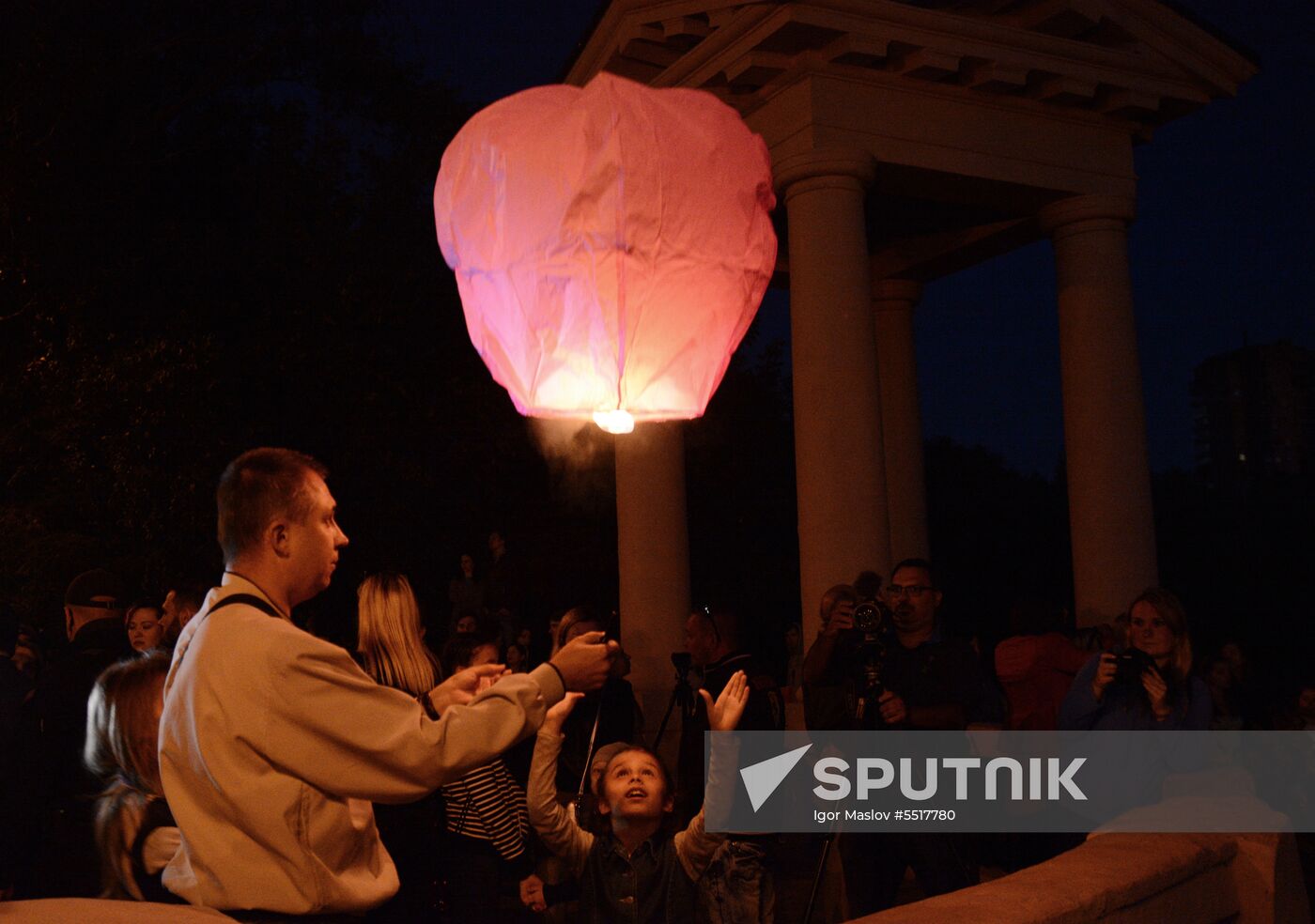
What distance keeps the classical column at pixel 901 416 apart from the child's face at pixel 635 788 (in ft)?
37.8

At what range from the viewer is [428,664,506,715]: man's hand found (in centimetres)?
363

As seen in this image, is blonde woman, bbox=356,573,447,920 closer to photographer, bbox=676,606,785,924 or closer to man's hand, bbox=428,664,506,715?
photographer, bbox=676,606,785,924

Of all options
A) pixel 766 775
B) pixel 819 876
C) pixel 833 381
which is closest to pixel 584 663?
pixel 819 876

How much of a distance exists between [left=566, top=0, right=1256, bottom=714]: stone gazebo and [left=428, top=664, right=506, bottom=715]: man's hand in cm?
865

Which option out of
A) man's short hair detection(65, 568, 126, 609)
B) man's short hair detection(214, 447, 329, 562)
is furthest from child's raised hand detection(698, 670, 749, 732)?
man's short hair detection(65, 568, 126, 609)

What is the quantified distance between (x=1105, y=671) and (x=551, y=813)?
9.18 feet

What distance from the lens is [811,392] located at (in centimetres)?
1245

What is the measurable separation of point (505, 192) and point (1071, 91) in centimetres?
1162

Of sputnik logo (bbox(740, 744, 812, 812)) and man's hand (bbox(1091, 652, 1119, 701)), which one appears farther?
sputnik logo (bbox(740, 744, 812, 812))

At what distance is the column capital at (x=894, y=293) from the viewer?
18344 millimetres

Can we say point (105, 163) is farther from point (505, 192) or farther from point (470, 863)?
point (505, 192)

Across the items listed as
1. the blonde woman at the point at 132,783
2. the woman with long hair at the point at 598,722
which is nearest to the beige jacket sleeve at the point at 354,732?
the blonde woman at the point at 132,783

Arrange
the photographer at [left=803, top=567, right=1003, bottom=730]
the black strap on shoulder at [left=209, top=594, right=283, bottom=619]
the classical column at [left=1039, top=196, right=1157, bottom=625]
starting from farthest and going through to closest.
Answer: the classical column at [left=1039, top=196, right=1157, bottom=625] < the photographer at [left=803, top=567, right=1003, bottom=730] < the black strap on shoulder at [left=209, top=594, right=283, bottom=619]

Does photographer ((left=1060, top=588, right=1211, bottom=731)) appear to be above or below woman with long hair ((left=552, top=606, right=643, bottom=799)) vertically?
above
